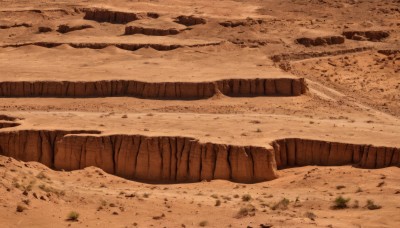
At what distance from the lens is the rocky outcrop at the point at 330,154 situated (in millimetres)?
24297

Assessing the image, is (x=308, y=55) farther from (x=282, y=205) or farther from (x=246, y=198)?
(x=282, y=205)

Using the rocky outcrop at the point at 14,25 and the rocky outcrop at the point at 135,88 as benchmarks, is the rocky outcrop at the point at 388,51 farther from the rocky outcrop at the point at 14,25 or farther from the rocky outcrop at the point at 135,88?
the rocky outcrop at the point at 14,25

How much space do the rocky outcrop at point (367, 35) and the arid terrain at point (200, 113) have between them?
73mm

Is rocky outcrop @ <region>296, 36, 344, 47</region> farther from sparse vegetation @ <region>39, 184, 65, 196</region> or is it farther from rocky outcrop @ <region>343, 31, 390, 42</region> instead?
sparse vegetation @ <region>39, 184, 65, 196</region>

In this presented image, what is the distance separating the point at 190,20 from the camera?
159 feet

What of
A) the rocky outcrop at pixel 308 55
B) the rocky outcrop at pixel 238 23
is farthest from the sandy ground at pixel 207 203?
the rocky outcrop at pixel 238 23

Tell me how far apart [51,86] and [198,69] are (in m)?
6.53

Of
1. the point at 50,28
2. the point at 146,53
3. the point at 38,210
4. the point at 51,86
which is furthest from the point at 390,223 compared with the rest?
the point at 50,28

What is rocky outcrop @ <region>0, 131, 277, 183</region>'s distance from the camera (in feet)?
80.4

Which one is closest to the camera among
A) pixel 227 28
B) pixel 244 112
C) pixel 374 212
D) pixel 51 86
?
pixel 374 212

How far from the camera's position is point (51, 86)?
117 ft

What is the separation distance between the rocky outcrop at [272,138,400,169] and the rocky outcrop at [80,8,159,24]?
25.4 metres

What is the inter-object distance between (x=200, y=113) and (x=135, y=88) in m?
4.20

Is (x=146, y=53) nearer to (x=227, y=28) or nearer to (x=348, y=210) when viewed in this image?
(x=227, y=28)
